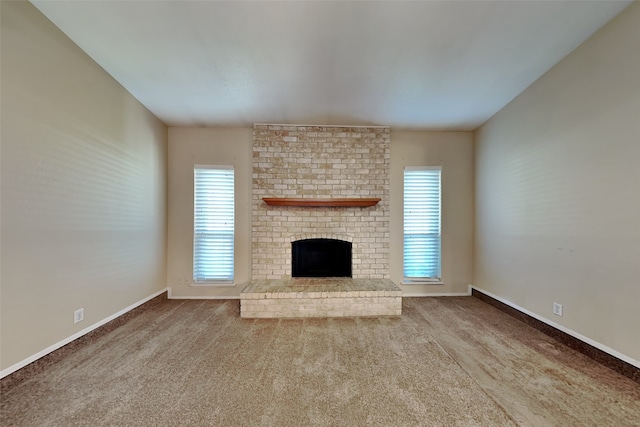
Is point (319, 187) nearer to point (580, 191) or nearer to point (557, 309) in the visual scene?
point (580, 191)

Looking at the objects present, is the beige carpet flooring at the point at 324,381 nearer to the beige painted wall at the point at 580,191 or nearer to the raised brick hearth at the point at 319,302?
the raised brick hearth at the point at 319,302

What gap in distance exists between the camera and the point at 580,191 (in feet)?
7.84

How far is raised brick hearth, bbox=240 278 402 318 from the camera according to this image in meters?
3.30

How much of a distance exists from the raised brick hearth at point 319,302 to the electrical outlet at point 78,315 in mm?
1526

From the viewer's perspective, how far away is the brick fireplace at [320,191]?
4047mm

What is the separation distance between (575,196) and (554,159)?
47 cm

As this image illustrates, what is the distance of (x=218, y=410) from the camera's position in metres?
1.69

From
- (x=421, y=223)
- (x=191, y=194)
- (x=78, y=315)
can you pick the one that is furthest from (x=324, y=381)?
(x=191, y=194)

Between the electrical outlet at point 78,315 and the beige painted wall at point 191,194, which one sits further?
the beige painted wall at point 191,194

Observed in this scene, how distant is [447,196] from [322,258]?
2332mm

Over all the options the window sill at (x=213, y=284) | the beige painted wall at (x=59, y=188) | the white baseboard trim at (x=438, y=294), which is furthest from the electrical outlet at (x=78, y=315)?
the white baseboard trim at (x=438, y=294)

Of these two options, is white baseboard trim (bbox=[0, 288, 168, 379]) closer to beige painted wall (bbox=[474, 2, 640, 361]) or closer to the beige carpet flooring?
the beige carpet flooring

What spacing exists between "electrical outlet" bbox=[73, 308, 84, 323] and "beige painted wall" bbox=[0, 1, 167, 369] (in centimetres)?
4

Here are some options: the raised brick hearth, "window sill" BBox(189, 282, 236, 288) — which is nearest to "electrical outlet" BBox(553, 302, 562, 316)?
the raised brick hearth
